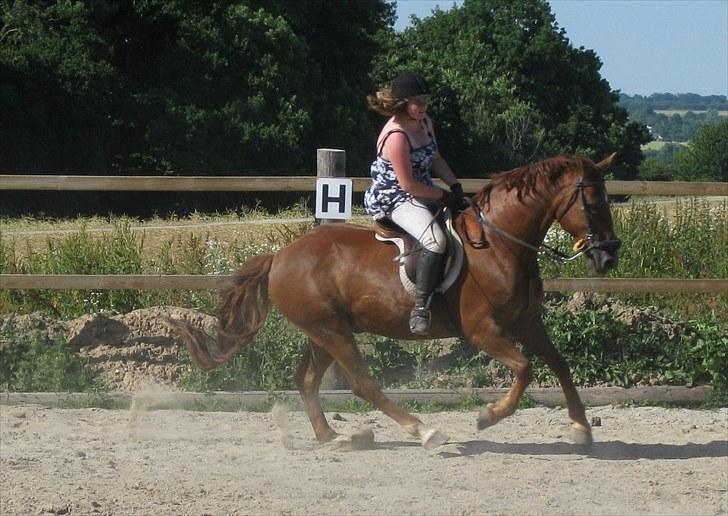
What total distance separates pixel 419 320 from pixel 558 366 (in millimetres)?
995

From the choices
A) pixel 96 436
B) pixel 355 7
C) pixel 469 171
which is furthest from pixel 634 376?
pixel 469 171

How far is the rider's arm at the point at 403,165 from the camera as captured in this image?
6.86 m

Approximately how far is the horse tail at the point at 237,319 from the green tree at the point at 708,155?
2322 inches

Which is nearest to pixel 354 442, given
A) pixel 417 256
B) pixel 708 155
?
pixel 417 256

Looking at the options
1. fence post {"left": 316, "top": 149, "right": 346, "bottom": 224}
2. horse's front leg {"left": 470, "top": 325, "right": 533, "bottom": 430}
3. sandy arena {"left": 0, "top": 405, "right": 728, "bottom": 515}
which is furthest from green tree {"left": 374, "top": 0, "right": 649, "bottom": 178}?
horse's front leg {"left": 470, "top": 325, "right": 533, "bottom": 430}

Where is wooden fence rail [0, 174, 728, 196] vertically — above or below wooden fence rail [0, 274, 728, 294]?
above

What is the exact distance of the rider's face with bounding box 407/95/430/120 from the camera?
6.91 m

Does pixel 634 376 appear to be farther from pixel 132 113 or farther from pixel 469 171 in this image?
pixel 469 171

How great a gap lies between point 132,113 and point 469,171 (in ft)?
58.1

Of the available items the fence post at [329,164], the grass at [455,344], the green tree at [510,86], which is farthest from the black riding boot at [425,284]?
the green tree at [510,86]

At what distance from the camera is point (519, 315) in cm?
700

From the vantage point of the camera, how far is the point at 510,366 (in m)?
6.91

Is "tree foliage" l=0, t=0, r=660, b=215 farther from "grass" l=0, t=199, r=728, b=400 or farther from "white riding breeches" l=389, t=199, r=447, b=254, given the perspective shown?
"white riding breeches" l=389, t=199, r=447, b=254

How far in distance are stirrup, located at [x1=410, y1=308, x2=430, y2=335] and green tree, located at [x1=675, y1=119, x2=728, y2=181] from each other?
59.3 metres
